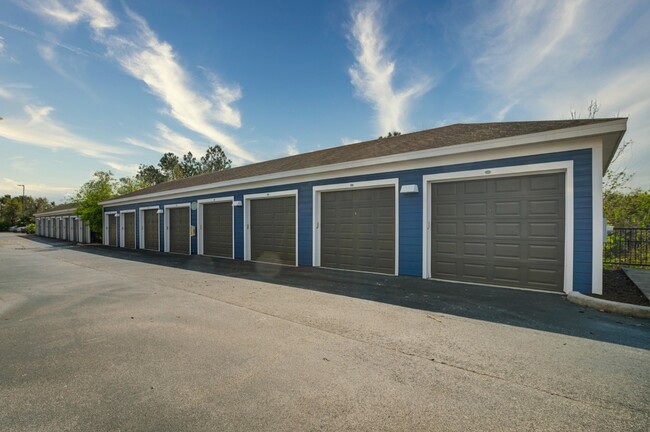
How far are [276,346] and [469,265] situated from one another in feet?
18.1

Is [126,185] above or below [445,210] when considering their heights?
above

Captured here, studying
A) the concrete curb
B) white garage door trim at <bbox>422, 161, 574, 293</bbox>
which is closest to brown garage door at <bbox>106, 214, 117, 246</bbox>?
white garage door trim at <bbox>422, 161, 574, 293</bbox>

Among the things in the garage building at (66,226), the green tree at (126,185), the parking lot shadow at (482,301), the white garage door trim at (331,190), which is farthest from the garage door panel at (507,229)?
the green tree at (126,185)

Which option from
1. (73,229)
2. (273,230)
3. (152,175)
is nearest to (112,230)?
(73,229)

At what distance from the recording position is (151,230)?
17.7m

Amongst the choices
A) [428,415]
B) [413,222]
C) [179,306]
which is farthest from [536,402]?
[413,222]

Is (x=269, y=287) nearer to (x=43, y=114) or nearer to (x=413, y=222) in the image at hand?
(x=413, y=222)

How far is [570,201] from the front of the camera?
5809 mm

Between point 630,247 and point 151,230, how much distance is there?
22597mm

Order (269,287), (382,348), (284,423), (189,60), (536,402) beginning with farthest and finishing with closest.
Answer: (189,60), (269,287), (382,348), (536,402), (284,423)

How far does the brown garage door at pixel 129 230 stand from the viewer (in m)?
19.4

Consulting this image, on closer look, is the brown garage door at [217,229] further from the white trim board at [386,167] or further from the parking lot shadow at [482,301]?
the parking lot shadow at [482,301]

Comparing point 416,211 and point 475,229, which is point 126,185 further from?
point 475,229

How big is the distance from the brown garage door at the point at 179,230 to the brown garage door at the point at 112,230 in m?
8.83
